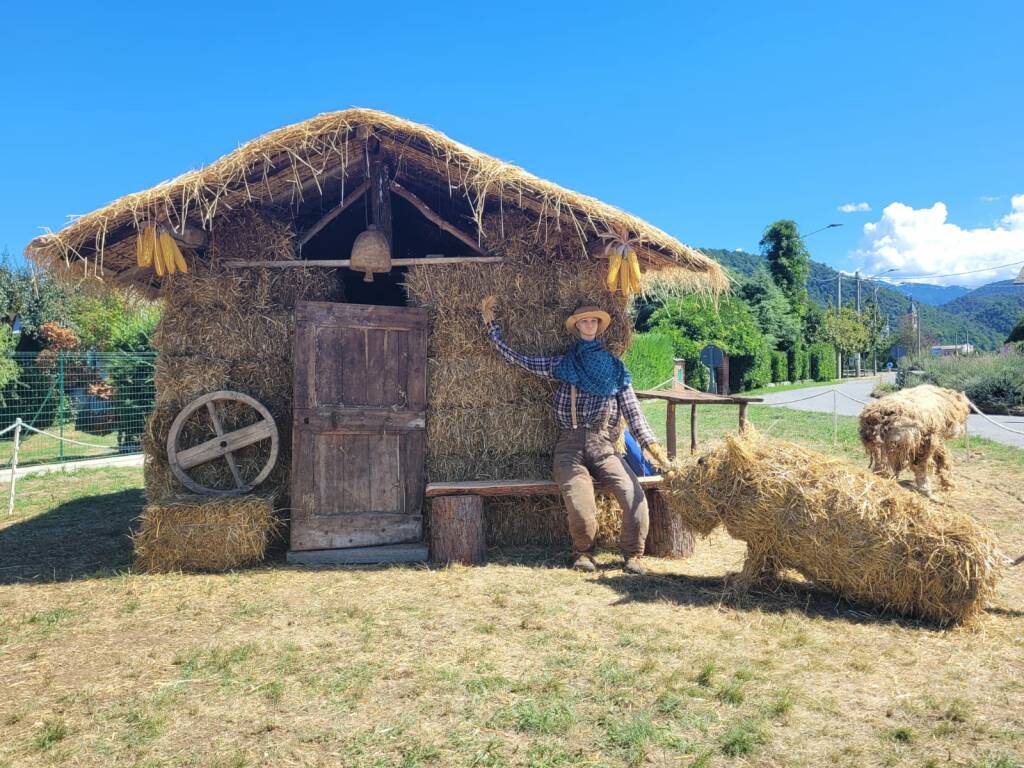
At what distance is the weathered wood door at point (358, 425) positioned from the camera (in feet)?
19.1

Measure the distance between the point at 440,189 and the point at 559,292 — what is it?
1574 millimetres

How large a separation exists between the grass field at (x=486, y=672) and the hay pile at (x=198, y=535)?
0.54ft

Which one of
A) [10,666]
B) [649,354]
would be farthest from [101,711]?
[649,354]

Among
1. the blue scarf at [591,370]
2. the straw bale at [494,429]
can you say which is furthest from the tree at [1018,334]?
the straw bale at [494,429]

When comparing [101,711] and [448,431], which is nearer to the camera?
[101,711]

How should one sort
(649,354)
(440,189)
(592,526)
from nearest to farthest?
(592,526) → (440,189) → (649,354)

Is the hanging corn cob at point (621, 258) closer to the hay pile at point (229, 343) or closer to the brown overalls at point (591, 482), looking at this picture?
the brown overalls at point (591, 482)

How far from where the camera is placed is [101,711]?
3145mm

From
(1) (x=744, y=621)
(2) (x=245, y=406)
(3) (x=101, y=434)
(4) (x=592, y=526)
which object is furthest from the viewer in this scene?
(3) (x=101, y=434)

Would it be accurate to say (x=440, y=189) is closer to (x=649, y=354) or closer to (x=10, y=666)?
(x=10, y=666)

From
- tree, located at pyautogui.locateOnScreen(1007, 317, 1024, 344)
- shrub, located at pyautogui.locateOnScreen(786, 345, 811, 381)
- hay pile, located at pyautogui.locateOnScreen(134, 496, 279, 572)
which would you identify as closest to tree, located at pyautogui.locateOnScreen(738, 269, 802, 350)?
shrub, located at pyautogui.locateOnScreen(786, 345, 811, 381)

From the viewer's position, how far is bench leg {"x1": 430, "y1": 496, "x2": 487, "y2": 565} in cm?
564

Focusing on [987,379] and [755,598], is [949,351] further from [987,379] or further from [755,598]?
[755,598]

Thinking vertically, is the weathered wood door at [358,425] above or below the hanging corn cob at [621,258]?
below
